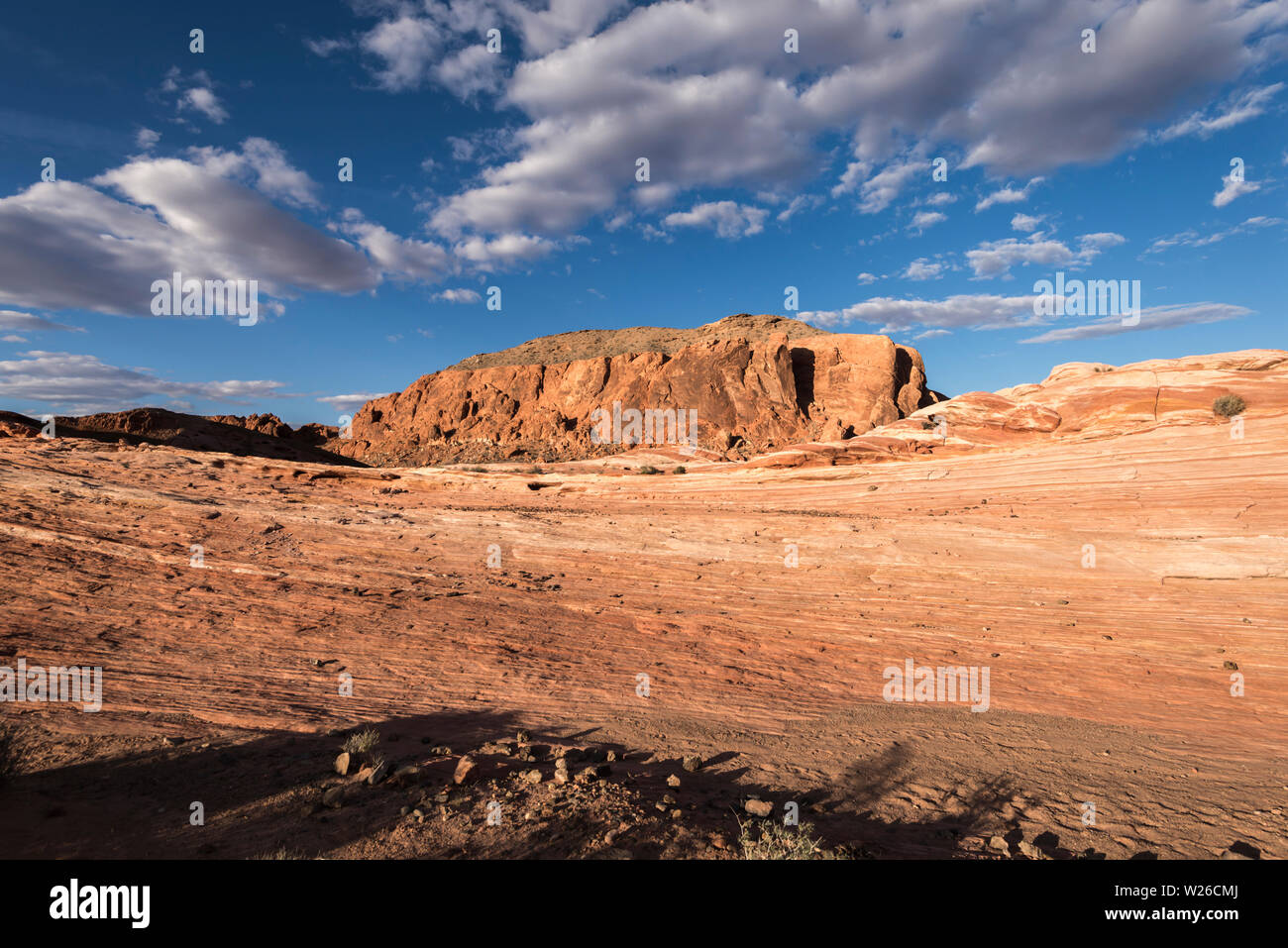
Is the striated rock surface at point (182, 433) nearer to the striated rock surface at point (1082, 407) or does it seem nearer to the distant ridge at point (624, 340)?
the striated rock surface at point (1082, 407)

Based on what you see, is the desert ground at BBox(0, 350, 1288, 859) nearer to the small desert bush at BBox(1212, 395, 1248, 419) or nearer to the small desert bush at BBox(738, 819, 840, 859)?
the small desert bush at BBox(738, 819, 840, 859)

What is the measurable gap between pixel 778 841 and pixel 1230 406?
1726cm

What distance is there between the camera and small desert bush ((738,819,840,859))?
340 cm

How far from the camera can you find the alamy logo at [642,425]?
5106 centimetres

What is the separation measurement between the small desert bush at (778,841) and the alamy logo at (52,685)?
6.46 m

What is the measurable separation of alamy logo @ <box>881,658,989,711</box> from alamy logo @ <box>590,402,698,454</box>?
1644 inches

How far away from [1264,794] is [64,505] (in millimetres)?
19737

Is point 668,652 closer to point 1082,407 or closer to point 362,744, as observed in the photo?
point 362,744
